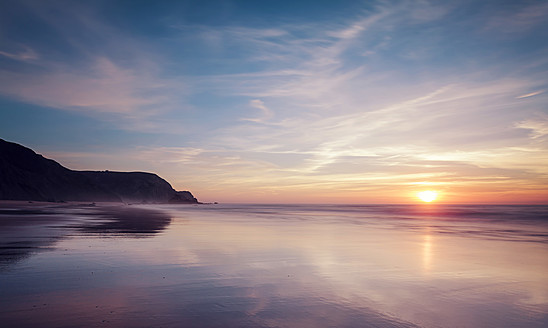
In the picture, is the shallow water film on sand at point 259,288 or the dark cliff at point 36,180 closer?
the shallow water film on sand at point 259,288

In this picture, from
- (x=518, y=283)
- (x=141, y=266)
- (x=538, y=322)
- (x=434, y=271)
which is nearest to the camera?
(x=538, y=322)

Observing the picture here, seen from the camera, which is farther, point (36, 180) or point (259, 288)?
point (36, 180)

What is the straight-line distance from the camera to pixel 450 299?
8773 millimetres

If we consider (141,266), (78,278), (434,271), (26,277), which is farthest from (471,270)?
(26,277)

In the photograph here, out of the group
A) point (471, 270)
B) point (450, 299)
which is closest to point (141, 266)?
point (450, 299)

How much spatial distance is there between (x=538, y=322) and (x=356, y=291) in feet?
12.7

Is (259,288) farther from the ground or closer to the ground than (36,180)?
closer to the ground

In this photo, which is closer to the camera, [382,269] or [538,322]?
[538,322]

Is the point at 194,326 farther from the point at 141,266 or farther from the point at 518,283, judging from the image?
the point at 518,283

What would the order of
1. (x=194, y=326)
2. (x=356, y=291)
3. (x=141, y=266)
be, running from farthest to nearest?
(x=141, y=266), (x=356, y=291), (x=194, y=326)

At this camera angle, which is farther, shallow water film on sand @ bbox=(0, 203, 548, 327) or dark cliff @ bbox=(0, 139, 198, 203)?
dark cliff @ bbox=(0, 139, 198, 203)

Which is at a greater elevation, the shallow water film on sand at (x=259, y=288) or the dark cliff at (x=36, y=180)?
the dark cliff at (x=36, y=180)

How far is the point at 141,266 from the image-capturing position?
11820 millimetres

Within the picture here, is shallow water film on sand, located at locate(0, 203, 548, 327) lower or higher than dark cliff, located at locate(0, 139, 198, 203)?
lower
